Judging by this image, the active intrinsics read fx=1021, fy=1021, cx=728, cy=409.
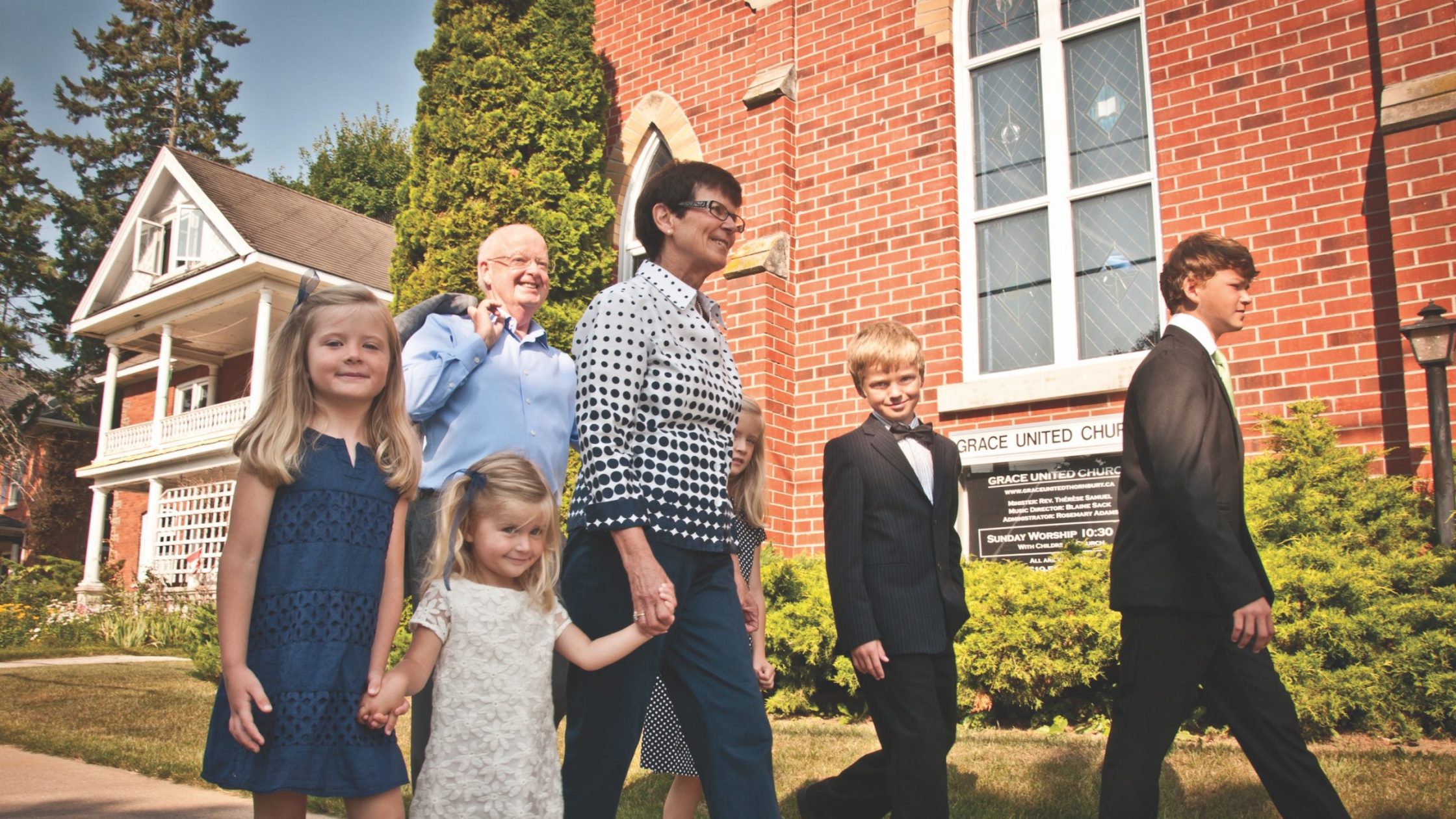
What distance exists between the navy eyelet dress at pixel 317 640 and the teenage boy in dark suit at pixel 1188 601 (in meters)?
2.12

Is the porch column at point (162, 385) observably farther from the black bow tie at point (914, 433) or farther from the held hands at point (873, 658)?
the held hands at point (873, 658)

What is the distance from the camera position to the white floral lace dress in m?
2.62

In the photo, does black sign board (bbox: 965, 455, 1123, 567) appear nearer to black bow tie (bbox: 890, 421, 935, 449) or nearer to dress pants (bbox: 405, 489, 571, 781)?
black bow tie (bbox: 890, 421, 935, 449)

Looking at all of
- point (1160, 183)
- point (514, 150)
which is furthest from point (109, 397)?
point (1160, 183)

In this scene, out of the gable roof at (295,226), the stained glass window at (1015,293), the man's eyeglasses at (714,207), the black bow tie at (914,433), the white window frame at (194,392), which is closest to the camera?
the man's eyeglasses at (714,207)

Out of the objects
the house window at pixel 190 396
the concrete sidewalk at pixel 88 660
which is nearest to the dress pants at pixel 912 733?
the concrete sidewalk at pixel 88 660

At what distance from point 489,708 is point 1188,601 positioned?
6.72 feet

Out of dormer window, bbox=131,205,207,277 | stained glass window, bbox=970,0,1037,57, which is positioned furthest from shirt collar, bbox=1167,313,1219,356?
dormer window, bbox=131,205,207,277

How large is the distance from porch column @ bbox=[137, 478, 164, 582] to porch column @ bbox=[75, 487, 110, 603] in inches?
34.7

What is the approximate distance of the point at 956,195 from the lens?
8391 millimetres

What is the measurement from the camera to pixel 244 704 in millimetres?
2283

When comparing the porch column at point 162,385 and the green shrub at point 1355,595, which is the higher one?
the porch column at point 162,385

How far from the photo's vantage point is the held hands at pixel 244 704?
2.27 metres

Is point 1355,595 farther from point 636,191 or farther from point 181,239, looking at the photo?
point 181,239
